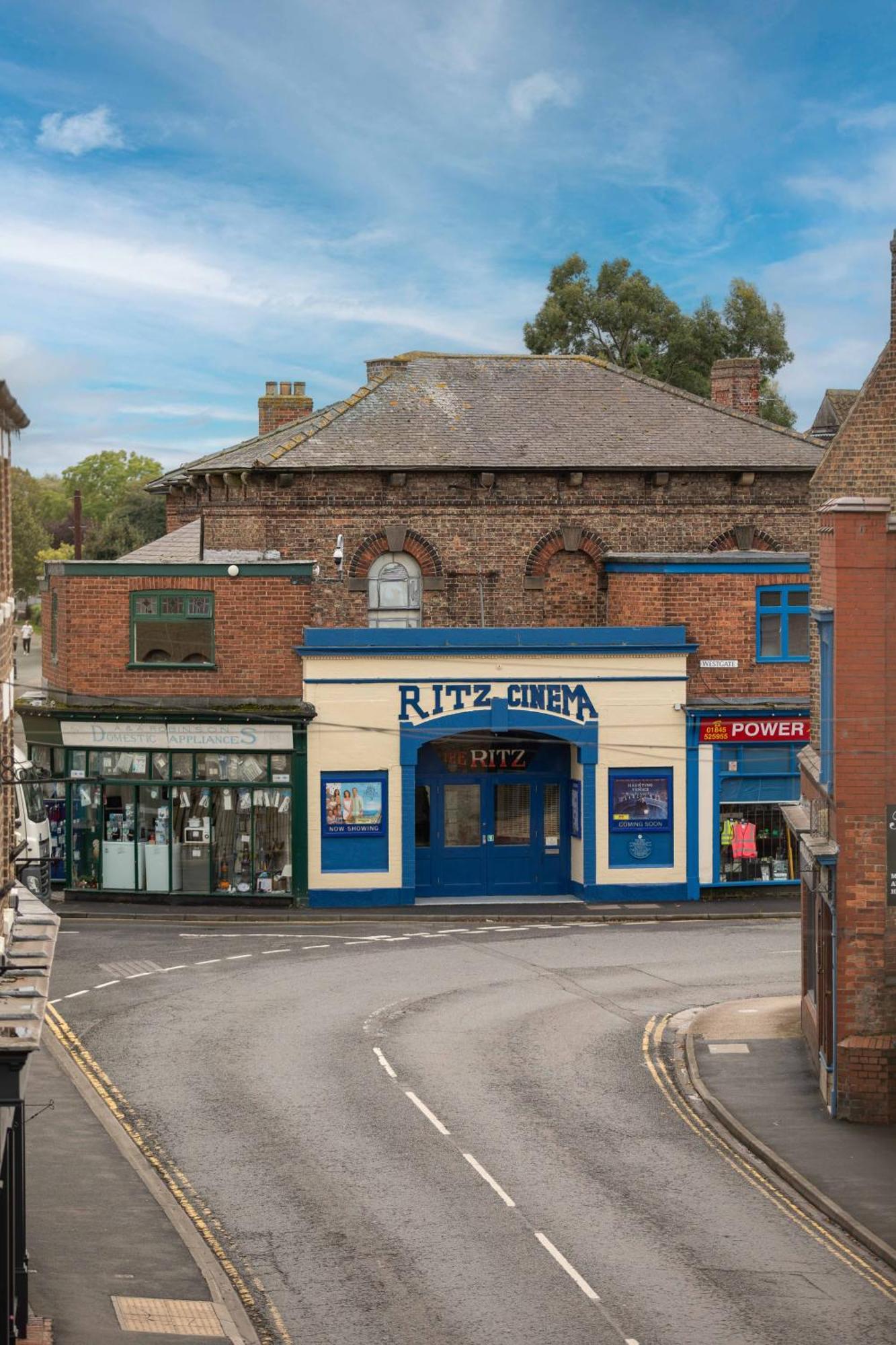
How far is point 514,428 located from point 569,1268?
27.1 meters

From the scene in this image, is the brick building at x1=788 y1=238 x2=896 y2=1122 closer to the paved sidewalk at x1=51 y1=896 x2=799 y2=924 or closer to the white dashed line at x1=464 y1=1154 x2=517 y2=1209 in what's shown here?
the white dashed line at x1=464 y1=1154 x2=517 y2=1209

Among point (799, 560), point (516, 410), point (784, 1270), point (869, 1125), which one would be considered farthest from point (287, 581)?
point (784, 1270)

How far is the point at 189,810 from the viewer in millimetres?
36188

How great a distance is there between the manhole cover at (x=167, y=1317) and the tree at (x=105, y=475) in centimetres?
12785

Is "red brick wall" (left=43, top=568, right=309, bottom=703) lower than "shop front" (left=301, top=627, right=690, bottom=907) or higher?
higher

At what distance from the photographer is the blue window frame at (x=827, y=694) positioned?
21500 mm

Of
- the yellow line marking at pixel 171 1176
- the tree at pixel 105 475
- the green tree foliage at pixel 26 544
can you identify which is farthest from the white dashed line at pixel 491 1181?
the tree at pixel 105 475

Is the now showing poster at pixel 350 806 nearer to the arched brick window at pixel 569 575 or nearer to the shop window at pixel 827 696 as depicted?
the arched brick window at pixel 569 575

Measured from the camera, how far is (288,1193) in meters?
18.1

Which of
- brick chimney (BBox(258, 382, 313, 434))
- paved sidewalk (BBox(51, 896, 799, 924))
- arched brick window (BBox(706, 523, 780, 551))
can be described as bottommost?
paved sidewalk (BBox(51, 896, 799, 924))

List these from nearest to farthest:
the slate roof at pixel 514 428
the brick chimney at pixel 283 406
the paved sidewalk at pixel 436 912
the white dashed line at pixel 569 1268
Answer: the white dashed line at pixel 569 1268 → the paved sidewalk at pixel 436 912 → the slate roof at pixel 514 428 → the brick chimney at pixel 283 406

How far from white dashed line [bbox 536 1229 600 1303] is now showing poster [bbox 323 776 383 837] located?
19.5 meters

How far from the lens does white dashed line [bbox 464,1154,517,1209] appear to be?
1773 cm

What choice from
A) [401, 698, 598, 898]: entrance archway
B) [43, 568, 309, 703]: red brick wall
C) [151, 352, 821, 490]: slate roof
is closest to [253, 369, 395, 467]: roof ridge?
[151, 352, 821, 490]: slate roof
